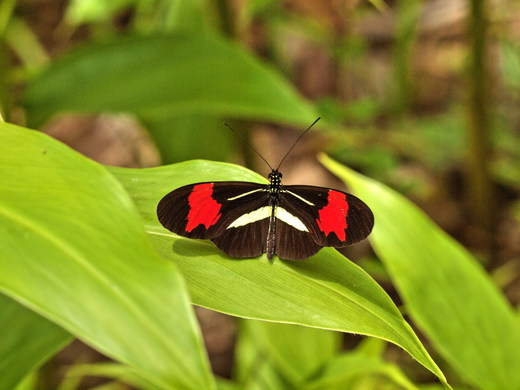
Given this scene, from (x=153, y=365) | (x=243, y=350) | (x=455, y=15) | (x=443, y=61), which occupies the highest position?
(x=455, y=15)

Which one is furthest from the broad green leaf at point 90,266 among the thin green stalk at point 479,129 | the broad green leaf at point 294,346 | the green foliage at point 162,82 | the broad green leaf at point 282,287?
the thin green stalk at point 479,129

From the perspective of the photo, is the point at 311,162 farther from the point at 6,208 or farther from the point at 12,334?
the point at 6,208

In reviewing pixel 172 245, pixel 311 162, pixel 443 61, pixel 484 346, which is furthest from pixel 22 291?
pixel 443 61

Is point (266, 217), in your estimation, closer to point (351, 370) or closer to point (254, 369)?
point (351, 370)

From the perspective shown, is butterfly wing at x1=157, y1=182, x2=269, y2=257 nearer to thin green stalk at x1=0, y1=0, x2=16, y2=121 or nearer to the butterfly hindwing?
the butterfly hindwing

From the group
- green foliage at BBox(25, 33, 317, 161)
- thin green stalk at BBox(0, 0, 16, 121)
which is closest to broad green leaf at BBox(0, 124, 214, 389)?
thin green stalk at BBox(0, 0, 16, 121)

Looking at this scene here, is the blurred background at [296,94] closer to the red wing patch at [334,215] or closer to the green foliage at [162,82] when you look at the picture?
the green foliage at [162,82]

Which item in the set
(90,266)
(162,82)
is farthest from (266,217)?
(162,82)
